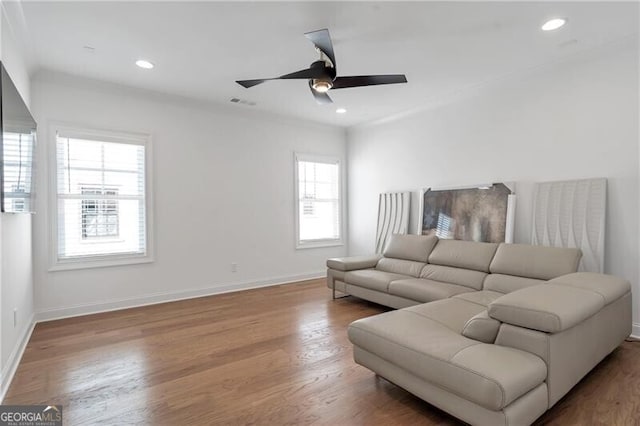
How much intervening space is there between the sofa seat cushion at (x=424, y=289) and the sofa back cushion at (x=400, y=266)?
333 mm

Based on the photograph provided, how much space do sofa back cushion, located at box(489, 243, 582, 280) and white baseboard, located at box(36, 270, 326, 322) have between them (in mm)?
3280

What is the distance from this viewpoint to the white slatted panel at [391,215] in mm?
5207

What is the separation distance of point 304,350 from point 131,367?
1.40 metres

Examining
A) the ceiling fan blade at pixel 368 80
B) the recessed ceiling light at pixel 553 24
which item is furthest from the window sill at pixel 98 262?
the recessed ceiling light at pixel 553 24

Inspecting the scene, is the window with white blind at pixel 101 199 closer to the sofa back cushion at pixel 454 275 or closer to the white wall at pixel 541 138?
the sofa back cushion at pixel 454 275

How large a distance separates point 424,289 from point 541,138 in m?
2.17

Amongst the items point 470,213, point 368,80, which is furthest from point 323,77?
point 470,213

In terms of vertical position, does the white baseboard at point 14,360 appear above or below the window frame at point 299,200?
below

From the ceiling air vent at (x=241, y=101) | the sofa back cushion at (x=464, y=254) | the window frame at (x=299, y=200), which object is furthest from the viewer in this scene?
the window frame at (x=299, y=200)

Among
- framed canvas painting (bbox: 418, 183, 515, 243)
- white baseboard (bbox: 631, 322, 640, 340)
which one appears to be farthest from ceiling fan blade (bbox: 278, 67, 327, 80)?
white baseboard (bbox: 631, 322, 640, 340)

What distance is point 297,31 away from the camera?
2941mm

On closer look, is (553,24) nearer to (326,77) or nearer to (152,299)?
(326,77)
